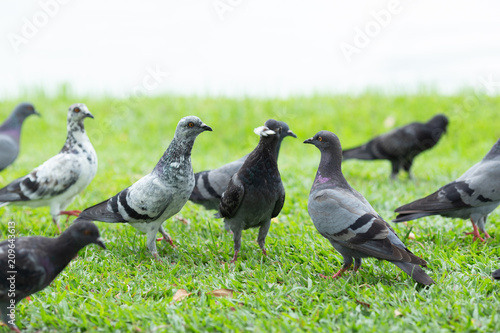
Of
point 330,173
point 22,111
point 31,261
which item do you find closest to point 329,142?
point 330,173

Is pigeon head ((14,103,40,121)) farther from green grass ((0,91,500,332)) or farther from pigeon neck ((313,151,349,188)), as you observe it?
pigeon neck ((313,151,349,188))

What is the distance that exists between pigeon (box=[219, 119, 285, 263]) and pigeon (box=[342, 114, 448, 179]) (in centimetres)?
394

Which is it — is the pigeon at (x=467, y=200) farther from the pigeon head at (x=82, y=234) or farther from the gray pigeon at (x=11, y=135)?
the gray pigeon at (x=11, y=135)

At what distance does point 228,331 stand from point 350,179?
17.2 ft

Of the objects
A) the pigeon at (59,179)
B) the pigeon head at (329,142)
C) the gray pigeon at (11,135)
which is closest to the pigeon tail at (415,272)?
the pigeon head at (329,142)

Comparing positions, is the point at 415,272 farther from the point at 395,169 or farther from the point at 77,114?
the point at 395,169

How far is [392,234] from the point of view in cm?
363

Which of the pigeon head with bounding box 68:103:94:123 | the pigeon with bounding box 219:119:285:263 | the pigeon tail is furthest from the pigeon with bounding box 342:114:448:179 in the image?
the pigeon tail

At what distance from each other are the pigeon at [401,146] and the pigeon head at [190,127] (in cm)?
420

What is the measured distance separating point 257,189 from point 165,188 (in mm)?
770

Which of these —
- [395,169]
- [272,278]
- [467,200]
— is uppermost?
[467,200]

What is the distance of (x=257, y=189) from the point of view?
406 centimetres

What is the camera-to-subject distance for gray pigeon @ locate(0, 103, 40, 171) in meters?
6.66

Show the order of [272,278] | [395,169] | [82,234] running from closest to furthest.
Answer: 1. [82,234]
2. [272,278]
3. [395,169]
